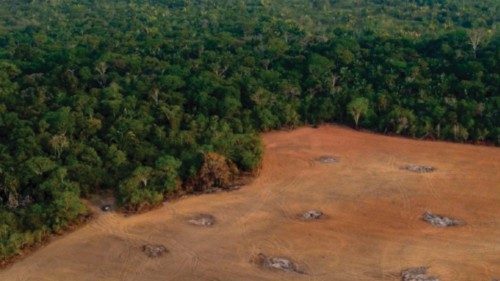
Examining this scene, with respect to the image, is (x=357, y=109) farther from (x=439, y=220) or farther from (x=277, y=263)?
(x=277, y=263)

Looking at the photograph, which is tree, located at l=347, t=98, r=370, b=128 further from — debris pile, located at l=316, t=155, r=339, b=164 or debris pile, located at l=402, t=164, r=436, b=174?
debris pile, located at l=402, t=164, r=436, b=174

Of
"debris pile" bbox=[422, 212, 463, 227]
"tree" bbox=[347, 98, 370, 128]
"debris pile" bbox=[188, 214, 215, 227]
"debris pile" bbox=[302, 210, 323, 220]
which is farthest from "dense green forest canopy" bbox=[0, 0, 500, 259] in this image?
"debris pile" bbox=[422, 212, 463, 227]

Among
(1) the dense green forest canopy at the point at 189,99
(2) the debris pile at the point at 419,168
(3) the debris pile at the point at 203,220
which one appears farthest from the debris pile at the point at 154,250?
(2) the debris pile at the point at 419,168

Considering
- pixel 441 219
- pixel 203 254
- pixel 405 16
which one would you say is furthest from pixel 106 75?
pixel 405 16

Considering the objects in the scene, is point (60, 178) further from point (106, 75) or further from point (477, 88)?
point (477, 88)

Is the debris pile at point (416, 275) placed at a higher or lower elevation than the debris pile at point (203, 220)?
higher

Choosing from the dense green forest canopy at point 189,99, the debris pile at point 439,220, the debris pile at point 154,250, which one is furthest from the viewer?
the dense green forest canopy at point 189,99

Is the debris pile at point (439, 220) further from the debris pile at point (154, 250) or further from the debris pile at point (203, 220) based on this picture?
the debris pile at point (154, 250)
